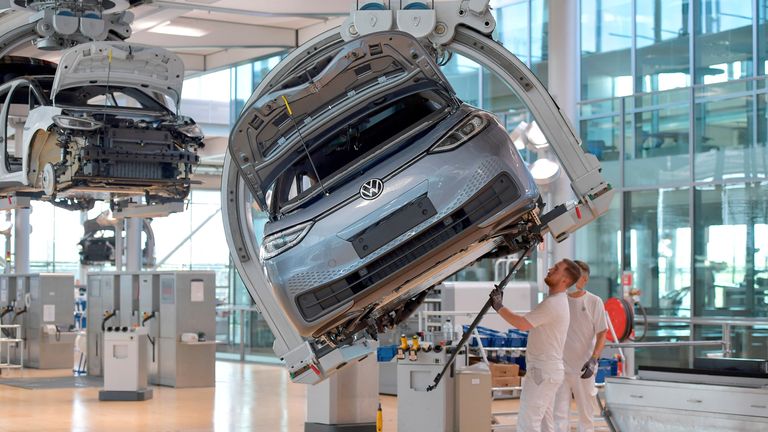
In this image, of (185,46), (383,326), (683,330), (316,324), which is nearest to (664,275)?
(683,330)

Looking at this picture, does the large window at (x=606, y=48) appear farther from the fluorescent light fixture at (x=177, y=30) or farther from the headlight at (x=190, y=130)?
the headlight at (x=190, y=130)

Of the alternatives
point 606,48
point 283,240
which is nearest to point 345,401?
point 283,240

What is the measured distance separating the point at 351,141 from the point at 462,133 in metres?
0.70

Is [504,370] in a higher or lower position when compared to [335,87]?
lower

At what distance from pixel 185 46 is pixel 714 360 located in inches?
642

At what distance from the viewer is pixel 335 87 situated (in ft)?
19.7

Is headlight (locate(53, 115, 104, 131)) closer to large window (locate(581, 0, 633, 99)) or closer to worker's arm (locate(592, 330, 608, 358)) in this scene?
worker's arm (locate(592, 330, 608, 358))

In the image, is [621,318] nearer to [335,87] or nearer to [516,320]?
[516,320]

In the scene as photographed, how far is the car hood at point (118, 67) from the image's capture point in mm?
10906

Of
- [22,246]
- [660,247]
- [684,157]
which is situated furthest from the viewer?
[22,246]

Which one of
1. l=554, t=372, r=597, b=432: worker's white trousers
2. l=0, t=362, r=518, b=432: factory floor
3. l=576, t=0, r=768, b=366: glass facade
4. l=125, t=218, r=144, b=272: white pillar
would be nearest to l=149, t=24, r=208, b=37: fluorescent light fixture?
l=125, t=218, r=144, b=272: white pillar

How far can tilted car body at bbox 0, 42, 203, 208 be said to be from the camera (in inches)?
428

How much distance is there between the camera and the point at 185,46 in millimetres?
20609

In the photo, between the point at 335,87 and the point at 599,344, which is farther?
the point at 599,344
